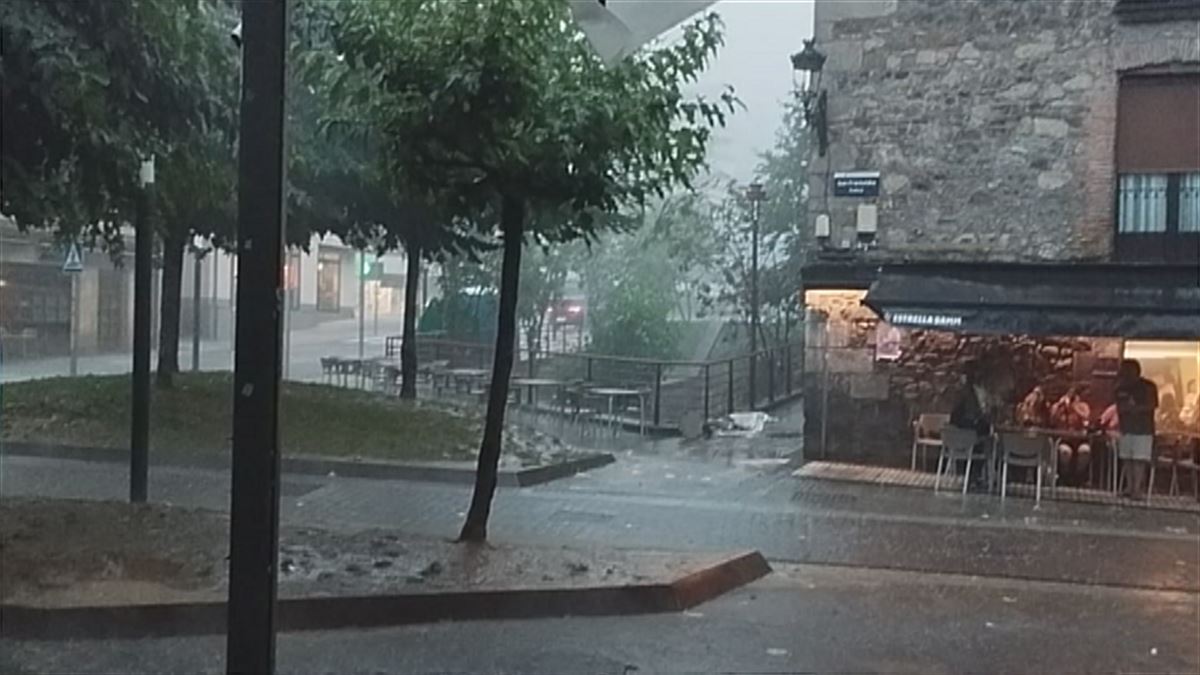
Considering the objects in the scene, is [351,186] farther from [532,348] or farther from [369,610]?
[369,610]

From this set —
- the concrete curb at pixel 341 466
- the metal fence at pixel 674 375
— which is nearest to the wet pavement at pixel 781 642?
the concrete curb at pixel 341 466

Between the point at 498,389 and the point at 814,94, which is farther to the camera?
the point at 814,94

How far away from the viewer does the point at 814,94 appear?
14664 millimetres

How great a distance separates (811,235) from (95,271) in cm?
716

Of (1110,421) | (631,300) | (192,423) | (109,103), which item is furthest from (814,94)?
(109,103)

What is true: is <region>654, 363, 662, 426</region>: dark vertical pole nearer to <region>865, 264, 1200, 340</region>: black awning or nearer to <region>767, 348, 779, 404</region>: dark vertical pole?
<region>767, 348, 779, 404</region>: dark vertical pole

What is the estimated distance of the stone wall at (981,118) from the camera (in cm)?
1341

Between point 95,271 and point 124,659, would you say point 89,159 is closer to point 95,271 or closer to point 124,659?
point 124,659

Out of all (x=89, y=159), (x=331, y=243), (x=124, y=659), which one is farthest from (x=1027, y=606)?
(x=331, y=243)

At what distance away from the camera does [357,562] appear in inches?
277

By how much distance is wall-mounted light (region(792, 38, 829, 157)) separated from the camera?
14453mm

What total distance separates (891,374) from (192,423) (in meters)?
6.90

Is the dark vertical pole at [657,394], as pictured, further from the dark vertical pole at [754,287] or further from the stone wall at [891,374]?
the stone wall at [891,374]

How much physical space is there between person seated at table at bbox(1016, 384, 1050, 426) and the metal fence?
2.54m
